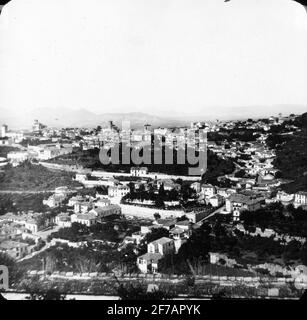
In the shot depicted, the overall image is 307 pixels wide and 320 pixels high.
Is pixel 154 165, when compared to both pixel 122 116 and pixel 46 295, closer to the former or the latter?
pixel 122 116

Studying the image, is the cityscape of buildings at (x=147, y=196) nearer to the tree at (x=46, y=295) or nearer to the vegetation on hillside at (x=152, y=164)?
the vegetation on hillside at (x=152, y=164)

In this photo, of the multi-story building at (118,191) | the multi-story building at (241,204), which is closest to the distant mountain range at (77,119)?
the multi-story building at (118,191)

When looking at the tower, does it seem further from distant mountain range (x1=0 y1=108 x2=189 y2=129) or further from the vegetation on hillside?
the vegetation on hillside

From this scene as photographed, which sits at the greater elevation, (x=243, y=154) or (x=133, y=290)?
(x=243, y=154)

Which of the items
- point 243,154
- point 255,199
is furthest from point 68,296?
point 243,154

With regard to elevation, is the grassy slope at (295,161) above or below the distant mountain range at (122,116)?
below

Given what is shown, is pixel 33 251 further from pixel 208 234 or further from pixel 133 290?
pixel 208 234

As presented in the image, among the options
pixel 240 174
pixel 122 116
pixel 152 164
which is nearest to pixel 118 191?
pixel 152 164

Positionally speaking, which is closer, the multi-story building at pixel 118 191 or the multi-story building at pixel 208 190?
the multi-story building at pixel 208 190
